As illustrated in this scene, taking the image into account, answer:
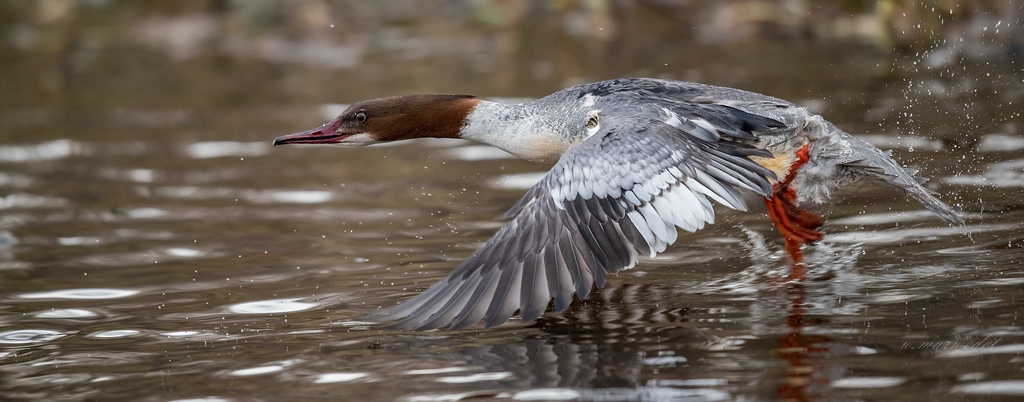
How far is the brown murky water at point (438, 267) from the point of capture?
3.66 meters

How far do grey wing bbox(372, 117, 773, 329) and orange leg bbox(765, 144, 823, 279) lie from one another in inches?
23.9

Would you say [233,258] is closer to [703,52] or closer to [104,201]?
[104,201]

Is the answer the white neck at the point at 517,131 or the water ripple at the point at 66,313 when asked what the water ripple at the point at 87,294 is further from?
the white neck at the point at 517,131

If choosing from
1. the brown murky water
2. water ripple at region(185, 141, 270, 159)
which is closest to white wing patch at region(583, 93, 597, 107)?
the brown murky water

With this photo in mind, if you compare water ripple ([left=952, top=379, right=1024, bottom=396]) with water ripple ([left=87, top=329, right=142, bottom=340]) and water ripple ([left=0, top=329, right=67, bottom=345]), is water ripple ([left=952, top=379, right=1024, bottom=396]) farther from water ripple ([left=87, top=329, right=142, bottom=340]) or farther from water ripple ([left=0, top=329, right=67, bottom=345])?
water ripple ([left=0, top=329, right=67, bottom=345])

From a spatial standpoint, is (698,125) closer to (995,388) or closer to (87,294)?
(995,388)

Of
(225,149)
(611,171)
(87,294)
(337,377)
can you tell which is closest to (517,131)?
(611,171)

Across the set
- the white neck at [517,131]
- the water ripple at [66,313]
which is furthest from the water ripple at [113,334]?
the white neck at [517,131]

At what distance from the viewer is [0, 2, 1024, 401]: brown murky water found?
12.0 ft

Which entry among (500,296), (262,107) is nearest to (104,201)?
(262,107)

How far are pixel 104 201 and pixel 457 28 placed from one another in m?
7.32

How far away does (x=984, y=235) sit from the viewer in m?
5.09

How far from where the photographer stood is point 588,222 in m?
4.29

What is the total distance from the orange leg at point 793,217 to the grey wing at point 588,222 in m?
0.61
